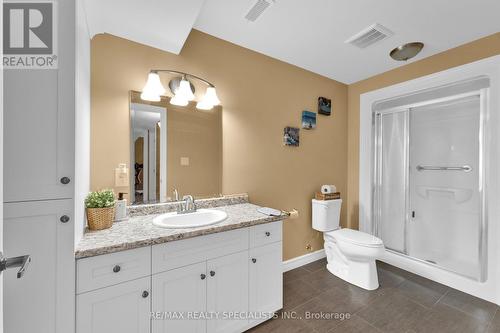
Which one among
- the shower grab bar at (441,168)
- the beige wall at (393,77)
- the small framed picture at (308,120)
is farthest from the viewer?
the small framed picture at (308,120)

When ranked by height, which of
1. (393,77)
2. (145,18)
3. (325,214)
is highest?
(393,77)

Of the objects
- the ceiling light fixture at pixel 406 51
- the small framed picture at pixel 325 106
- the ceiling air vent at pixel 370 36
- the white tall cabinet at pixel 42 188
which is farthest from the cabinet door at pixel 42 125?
the ceiling light fixture at pixel 406 51

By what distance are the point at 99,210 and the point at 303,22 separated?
2.05 metres

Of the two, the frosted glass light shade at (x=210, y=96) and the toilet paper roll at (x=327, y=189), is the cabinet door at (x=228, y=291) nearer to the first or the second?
the frosted glass light shade at (x=210, y=96)

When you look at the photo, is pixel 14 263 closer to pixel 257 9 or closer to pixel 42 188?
pixel 42 188

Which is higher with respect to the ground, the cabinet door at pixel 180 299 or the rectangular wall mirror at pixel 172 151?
the rectangular wall mirror at pixel 172 151

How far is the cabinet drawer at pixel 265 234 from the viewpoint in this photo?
5.11ft

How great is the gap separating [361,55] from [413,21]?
0.55 metres

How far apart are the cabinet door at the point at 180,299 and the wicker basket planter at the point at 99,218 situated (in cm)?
45

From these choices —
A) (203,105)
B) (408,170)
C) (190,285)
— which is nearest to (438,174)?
(408,170)

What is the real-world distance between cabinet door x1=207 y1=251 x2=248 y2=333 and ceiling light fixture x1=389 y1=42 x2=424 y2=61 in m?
2.43

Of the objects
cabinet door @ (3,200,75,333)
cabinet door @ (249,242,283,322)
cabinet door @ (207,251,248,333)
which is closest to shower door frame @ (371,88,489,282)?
cabinet door @ (249,242,283,322)

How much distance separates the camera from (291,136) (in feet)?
8.05

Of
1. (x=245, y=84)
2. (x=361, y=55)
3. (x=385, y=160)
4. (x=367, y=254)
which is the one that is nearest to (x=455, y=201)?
(x=385, y=160)
